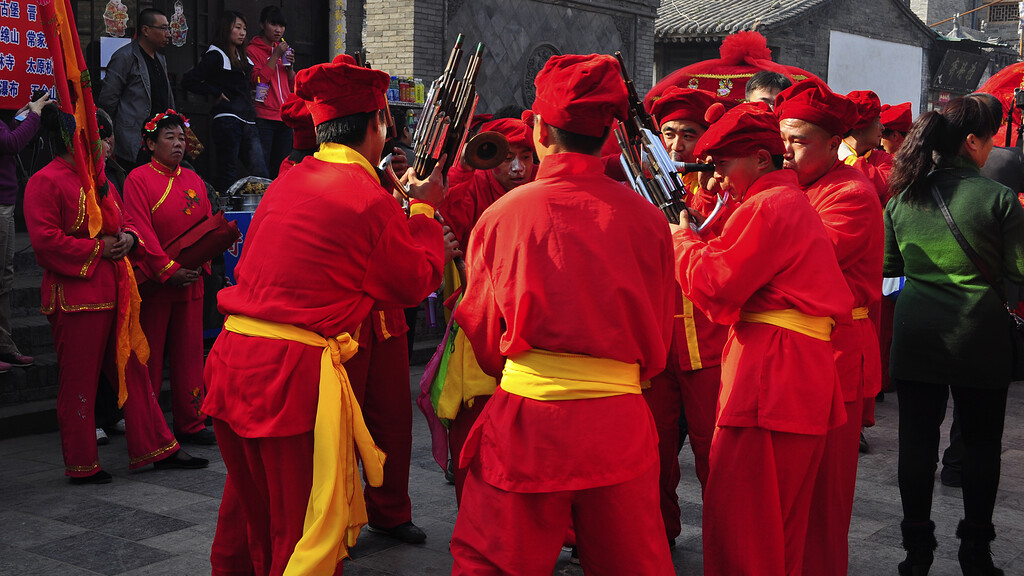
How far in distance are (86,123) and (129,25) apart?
521 centimetres

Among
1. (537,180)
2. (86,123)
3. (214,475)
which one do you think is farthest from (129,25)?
(537,180)

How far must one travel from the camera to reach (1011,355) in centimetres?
411

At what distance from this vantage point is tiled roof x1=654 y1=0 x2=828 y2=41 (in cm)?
2228

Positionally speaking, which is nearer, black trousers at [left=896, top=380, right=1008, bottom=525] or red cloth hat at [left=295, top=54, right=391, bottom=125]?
red cloth hat at [left=295, top=54, right=391, bottom=125]

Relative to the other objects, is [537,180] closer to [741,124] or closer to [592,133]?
[592,133]

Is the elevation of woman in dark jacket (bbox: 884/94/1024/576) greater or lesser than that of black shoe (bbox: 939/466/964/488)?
greater

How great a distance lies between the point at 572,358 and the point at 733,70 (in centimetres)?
464

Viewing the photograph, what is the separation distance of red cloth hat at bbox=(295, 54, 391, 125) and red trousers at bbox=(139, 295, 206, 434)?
278 centimetres

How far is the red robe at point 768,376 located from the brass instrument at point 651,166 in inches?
9.6

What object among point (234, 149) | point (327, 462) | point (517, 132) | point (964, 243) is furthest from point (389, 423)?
point (234, 149)

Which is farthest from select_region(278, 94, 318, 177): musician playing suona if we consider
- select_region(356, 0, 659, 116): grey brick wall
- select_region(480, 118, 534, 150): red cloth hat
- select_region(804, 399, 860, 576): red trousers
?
select_region(356, 0, 659, 116): grey brick wall

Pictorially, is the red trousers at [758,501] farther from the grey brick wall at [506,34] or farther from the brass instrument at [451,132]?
the grey brick wall at [506,34]

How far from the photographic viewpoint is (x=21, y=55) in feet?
26.1

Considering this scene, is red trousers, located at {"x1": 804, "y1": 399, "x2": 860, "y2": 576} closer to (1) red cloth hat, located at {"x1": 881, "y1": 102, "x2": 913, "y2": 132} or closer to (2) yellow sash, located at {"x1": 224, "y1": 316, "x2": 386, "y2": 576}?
(2) yellow sash, located at {"x1": 224, "y1": 316, "x2": 386, "y2": 576}
